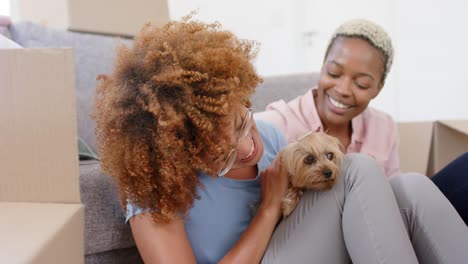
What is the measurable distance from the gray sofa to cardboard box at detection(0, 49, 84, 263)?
178 millimetres

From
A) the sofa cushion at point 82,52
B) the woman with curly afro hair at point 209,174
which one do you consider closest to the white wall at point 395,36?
the sofa cushion at point 82,52

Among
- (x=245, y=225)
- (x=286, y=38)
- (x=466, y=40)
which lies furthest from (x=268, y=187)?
(x=466, y=40)

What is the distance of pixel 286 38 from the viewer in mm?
2969

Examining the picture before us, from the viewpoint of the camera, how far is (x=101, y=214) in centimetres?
107

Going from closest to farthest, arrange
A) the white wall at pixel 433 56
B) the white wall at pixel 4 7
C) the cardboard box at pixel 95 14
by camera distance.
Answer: the cardboard box at pixel 95 14, the white wall at pixel 4 7, the white wall at pixel 433 56

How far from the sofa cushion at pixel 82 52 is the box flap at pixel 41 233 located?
711mm

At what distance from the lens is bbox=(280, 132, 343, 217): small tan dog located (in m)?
1.02

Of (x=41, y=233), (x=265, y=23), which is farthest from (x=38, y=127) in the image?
(x=265, y=23)

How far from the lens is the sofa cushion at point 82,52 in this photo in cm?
150

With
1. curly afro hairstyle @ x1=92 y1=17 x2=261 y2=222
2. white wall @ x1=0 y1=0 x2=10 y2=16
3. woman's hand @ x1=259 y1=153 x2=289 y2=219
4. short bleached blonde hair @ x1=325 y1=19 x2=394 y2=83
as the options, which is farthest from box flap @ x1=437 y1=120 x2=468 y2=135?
white wall @ x1=0 y1=0 x2=10 y2=16

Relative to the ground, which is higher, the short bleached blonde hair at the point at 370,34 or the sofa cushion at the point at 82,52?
the short bleached blonde hair at the point at 370,34

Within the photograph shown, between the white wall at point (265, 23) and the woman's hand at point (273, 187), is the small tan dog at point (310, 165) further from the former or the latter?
the white wall at point (265, 23)

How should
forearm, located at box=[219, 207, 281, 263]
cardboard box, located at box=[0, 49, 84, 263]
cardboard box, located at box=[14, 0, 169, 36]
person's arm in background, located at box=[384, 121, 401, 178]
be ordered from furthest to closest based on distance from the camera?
cardboard box, located at box=[14, 0, 169, 36]
person's arm in background, located at box=[384, 121, 401, 178]
forearm, located at box=[219, 207, 281, 263]
cardboard box, located at box=[0, 49, 84, 263]

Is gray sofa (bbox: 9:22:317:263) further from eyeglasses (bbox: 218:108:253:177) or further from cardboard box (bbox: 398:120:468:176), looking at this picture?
cardboard box (bbox: 398:120:468:176)
